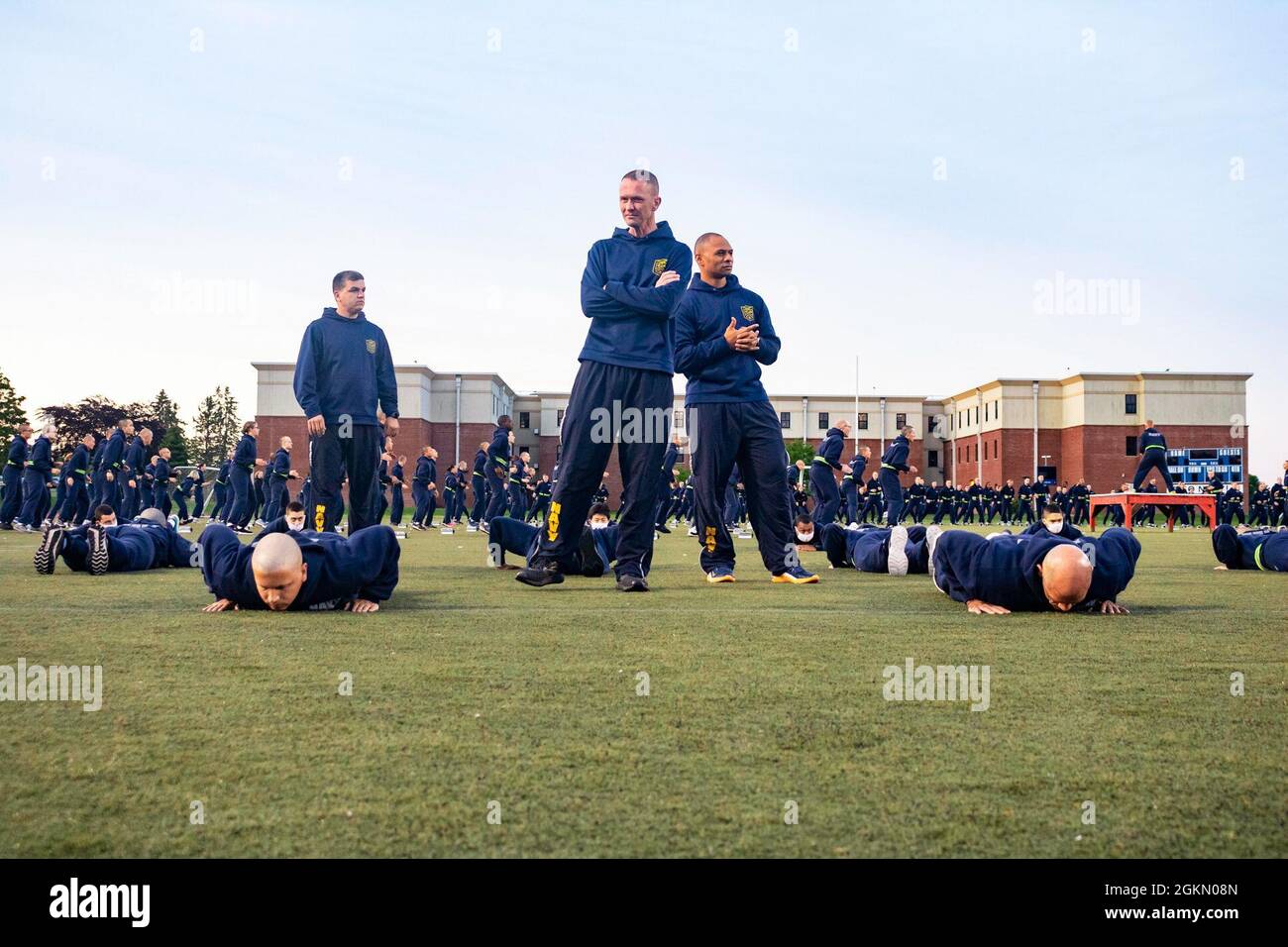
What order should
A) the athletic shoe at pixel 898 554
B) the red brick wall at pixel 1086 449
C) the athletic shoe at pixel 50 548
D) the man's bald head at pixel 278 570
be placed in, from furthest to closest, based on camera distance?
→ the red brick wall at pixel 1086 449
the athletic shoe at pixel 898 554
the athletic shoe at pixel 50 548
the man's bald head at pixel 278 570

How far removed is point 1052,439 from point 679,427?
26.2 m

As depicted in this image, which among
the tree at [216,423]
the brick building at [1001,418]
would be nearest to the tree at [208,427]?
the tree at [216,423]

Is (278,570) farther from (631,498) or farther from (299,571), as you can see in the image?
(631,498)

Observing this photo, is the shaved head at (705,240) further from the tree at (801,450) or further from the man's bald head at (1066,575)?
the tree at (801,450)

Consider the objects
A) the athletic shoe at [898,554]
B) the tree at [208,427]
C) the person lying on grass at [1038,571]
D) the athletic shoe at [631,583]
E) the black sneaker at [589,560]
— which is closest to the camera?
the person lying on grass at [1038,571]

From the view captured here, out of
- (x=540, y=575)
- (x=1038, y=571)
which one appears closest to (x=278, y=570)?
(x=540, y=575)

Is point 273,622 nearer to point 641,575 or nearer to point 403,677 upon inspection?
point 403,677

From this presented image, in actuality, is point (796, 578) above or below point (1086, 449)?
below

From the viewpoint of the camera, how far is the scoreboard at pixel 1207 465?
57.0m

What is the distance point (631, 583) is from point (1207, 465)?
60792mm

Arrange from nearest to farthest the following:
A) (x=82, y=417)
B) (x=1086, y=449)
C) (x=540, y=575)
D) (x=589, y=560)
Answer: (x=540, y=575), (x=589, y=560), (x=1086, y=449), (x=82, y=417)

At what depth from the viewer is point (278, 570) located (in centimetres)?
579

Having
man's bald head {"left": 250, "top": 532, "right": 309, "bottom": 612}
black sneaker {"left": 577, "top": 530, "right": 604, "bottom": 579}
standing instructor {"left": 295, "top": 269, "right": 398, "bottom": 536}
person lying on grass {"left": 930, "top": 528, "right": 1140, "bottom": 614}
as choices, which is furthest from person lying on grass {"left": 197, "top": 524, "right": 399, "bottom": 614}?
person lying on grass {"left": 930, "top": 528, "right": 1140, "bottom": 614}

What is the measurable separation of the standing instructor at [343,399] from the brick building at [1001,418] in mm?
58318
